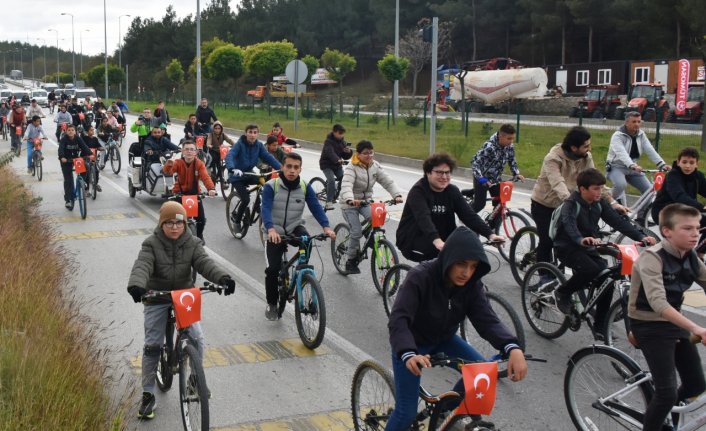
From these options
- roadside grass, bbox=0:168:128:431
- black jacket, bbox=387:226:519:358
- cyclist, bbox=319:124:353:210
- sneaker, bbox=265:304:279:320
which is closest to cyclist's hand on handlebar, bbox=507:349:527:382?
black jacket, bbox=387:226:519:358

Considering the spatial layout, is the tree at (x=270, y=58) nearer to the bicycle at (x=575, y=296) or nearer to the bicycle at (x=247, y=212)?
the bicycle at (x=247, y=212)

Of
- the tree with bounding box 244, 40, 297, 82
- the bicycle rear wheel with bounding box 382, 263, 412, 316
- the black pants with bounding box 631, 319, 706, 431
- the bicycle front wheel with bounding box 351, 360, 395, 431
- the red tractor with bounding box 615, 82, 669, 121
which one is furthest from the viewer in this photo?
the tree with bounding box 244, 40, 297, 82

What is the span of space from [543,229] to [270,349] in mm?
3044

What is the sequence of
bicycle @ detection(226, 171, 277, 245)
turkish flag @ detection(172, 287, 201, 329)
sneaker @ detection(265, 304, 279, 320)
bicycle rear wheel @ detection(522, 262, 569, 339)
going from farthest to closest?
bicycle @ detection(226, 171, 277, 245), sneaker @ detection(265, 304, 279, 320), bicycle rear wheel @ detection(522, 262, 569, 339), turkish flag @ detection(172, 287, 201, 329)

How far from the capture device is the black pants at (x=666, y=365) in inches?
195

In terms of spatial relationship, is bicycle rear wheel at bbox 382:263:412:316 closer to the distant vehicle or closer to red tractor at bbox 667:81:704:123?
red tractor at bbox 667:81:704:123

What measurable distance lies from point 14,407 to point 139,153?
13938mm

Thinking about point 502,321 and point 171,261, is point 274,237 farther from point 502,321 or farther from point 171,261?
point 502,321

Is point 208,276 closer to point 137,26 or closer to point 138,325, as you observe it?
point 138,325

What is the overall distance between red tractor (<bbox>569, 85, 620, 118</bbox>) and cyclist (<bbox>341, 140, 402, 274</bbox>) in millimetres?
33138

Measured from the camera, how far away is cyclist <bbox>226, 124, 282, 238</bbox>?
13.4 meters

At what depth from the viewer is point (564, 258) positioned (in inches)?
296

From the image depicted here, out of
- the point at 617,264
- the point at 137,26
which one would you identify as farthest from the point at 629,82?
the point at 137,26

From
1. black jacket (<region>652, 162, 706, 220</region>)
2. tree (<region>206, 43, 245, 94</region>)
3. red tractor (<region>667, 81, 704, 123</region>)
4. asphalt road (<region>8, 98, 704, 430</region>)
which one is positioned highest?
tree (<region>206, 43, 245, 94</region>)
